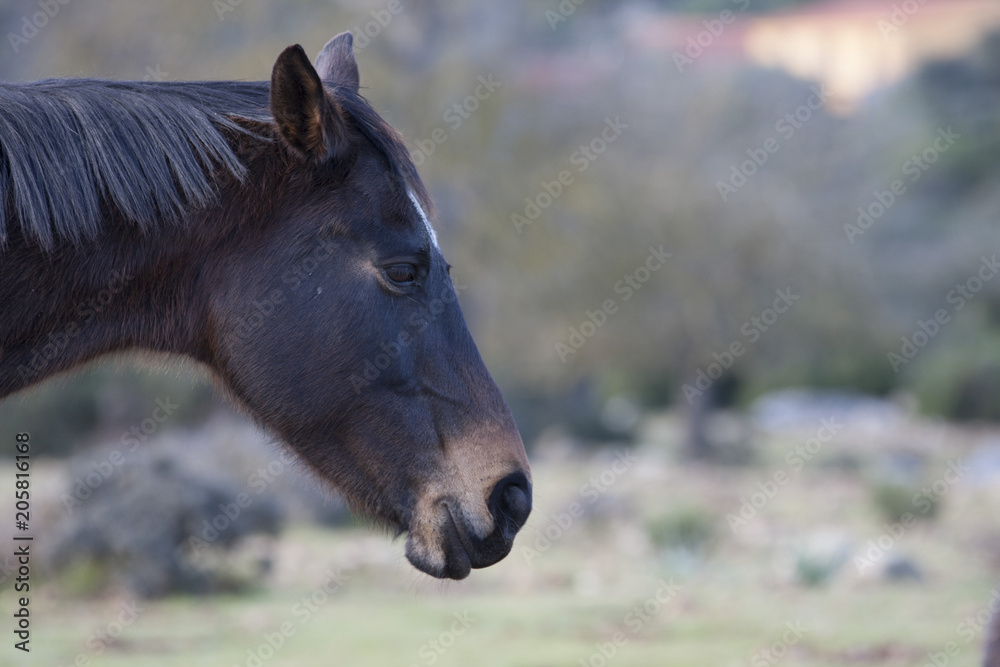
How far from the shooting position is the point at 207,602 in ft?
24.4

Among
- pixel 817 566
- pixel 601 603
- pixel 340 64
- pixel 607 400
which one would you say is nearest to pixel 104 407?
pixel 601 603

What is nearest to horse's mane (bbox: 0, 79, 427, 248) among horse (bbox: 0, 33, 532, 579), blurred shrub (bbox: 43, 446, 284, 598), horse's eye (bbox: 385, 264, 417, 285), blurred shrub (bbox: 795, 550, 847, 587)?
horse (bbox: 0, 33, 532, 579)

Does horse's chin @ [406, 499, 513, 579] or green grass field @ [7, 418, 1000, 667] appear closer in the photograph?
A: horse's chin @ [406, 499, 513, 579]

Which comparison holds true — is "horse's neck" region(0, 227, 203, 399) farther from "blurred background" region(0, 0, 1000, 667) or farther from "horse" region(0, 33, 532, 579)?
"blurred background" region(0, 0, 1000, 667)

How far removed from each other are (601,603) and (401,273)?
18.9 ft

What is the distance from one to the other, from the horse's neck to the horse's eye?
20.9 inches

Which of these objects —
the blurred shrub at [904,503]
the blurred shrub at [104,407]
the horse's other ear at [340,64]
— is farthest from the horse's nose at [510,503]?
the blurred shrub at [104,407]

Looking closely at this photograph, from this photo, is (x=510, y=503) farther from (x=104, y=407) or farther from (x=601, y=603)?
(x=104, y=407)

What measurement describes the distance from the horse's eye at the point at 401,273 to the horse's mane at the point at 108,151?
276 mm

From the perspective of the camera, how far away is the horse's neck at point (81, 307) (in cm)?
225

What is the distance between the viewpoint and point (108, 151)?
226 cm

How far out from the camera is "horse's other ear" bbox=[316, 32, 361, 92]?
9.21 ft

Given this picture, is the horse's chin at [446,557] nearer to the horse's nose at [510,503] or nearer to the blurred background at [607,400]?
the horse's nose at [510,503]

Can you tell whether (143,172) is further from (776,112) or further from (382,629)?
(776,112)
